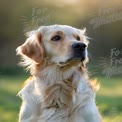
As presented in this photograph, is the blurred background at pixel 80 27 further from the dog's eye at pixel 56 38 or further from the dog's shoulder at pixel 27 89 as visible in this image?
the dog's shoulder at pixel 27 89

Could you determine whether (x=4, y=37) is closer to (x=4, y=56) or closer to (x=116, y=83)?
(x=4, y=56)

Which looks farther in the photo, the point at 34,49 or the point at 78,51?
the point at 34,49

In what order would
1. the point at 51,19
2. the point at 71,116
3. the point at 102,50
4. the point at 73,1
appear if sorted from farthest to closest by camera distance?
the point at 102,50 → the point at 73,1 → the point at 51,19 → the point at 71,116

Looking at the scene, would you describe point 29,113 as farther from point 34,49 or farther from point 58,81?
point 34,49

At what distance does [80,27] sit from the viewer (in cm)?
1002

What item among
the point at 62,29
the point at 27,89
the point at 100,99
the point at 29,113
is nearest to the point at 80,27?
the point at 100,99

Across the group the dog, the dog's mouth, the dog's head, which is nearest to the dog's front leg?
the dog

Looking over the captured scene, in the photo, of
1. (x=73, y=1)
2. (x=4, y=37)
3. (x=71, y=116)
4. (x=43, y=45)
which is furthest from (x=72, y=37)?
(x=4, y=37)

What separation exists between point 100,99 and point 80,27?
3.88ft

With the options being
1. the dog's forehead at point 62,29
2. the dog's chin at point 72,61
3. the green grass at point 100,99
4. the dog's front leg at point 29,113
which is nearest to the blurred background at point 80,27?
the green grass at point 100,99

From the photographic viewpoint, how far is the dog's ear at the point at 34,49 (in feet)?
21.0

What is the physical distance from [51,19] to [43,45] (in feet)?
7.71

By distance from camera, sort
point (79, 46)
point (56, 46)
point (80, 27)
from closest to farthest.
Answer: point (79, 46)
point (56, 46)
point (80, 27)

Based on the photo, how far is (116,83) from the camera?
428 inches
